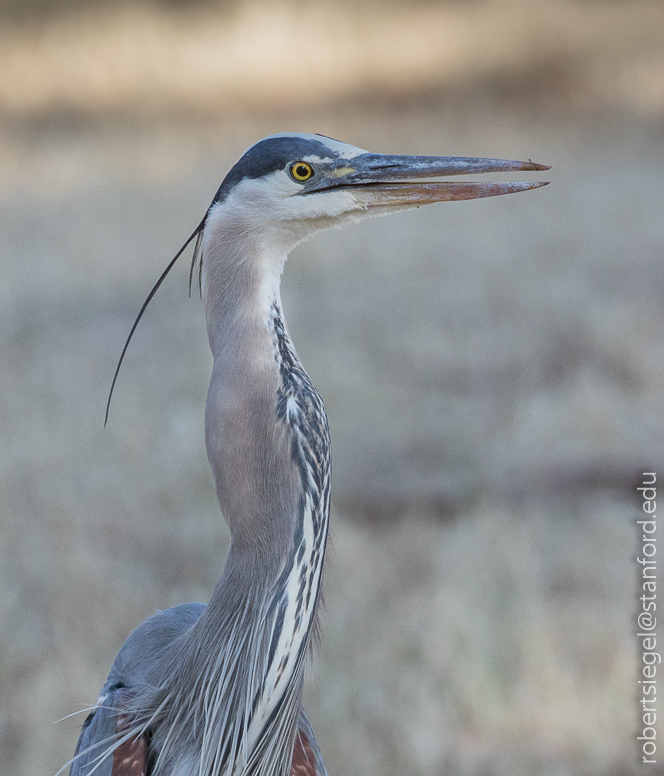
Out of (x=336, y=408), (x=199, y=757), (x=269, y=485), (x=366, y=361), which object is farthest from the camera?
(x=366, y=361)

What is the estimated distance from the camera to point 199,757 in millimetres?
1479

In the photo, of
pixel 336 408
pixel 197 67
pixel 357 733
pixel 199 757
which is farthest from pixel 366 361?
pixel 197 67

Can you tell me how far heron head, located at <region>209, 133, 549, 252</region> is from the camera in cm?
138

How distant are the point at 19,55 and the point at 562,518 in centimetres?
788

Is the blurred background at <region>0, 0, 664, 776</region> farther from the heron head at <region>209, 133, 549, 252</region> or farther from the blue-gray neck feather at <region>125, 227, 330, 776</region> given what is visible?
the heron head at <region>209, 133, 549, 252</region>

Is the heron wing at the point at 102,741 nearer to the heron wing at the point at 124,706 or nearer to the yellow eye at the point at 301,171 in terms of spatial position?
the heron wing at the point at 124,706

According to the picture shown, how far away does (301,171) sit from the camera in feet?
4.58

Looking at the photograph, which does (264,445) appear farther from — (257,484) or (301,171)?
(301,171)

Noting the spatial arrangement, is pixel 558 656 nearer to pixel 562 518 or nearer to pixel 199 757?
pixel 562 518

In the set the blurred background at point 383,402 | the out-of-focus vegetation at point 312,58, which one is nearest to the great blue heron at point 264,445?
the blurred background at point 383,402

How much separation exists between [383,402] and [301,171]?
2619mm

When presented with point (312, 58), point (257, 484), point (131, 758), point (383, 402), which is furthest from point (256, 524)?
point (312, 58)

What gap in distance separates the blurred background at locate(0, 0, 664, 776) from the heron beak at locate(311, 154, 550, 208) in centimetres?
138

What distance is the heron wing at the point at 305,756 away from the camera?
164 centimetres
